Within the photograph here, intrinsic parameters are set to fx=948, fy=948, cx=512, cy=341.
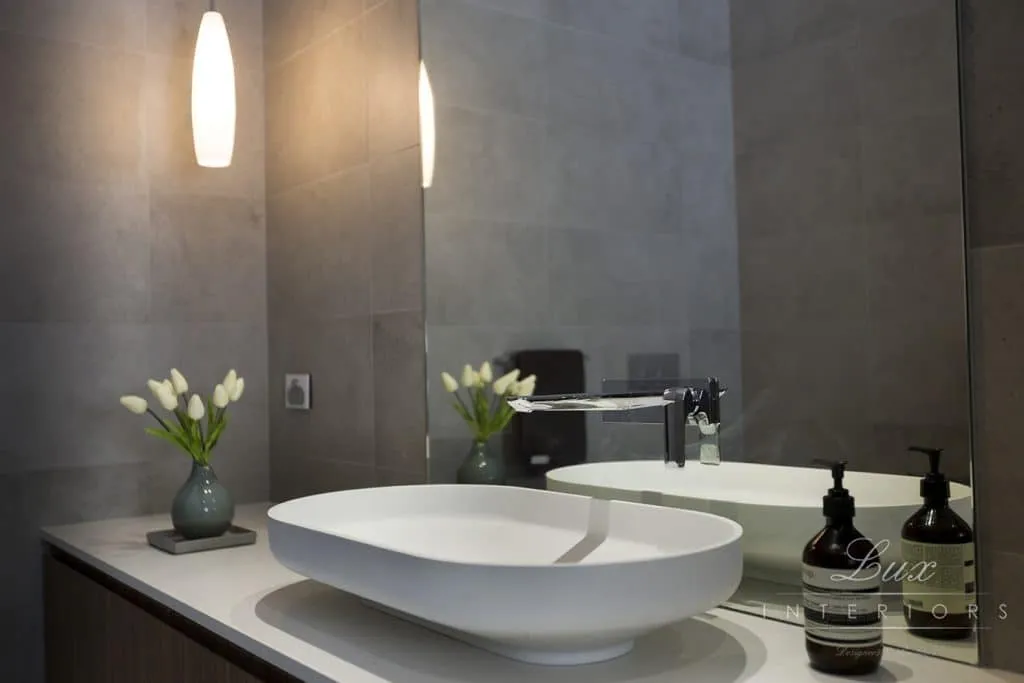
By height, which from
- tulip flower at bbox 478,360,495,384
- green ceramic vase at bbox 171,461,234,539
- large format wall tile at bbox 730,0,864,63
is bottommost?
green ceramic vase at bbox 171,461,234,539

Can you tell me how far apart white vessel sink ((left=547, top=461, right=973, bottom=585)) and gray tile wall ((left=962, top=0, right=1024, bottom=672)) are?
0.14 feet

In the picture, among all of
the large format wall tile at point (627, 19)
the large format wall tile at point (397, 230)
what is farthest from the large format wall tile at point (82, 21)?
the large format wall tile at point (627, 19)

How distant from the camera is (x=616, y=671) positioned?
1013 mm

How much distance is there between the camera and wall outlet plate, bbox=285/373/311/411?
86.7 inches

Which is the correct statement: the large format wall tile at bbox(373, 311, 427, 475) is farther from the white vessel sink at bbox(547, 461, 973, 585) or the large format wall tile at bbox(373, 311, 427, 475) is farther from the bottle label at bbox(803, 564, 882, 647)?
the bottle label at bbox(803, 564, 882, 647)

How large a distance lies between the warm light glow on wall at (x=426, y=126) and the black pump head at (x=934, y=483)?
108cm

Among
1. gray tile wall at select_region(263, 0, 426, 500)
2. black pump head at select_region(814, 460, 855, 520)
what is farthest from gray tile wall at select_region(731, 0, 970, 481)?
gray tile wall at select_region(263, 0, 426, 500)

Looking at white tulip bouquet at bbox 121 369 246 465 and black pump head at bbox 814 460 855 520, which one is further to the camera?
white tulip bouquet at bbox 121 369 246 465

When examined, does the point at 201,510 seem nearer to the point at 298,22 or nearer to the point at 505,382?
the point at 505,382

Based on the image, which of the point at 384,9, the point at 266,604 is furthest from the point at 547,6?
the point at 266,604

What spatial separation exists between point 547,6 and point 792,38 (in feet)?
1.92

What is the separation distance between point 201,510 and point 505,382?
63 centimetres

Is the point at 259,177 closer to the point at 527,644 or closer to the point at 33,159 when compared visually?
the point at 33,159

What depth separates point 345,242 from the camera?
2078 millimetres
